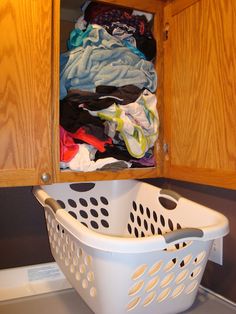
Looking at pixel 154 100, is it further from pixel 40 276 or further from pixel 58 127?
pixel 40 276

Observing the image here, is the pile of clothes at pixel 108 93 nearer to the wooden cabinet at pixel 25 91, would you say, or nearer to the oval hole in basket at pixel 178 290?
the wooden cabinet at pixel 25 91

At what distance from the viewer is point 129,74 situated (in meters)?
1.11

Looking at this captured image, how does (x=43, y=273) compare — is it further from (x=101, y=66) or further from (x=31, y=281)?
(x=101, y=66)

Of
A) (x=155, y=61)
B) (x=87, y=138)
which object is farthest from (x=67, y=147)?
(x=155, y=61)

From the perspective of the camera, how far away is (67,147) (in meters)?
1.00

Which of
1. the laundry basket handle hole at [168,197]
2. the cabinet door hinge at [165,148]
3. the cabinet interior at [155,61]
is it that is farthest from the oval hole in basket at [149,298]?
the cabinet door hinge at [165,148]

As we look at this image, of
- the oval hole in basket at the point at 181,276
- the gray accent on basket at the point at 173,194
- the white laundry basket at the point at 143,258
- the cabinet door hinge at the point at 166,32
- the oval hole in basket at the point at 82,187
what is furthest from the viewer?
the oval hole in basket at the point at 82,187

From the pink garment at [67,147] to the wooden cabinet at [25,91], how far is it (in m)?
0.07

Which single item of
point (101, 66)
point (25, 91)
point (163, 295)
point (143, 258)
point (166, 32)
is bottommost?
point (163, 295)

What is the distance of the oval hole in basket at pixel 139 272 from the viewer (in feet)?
2.32

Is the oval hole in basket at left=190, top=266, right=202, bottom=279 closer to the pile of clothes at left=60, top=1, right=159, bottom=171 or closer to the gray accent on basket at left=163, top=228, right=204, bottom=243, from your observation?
the gray accent on basket at left=163, top=228, right=204, bottom=243

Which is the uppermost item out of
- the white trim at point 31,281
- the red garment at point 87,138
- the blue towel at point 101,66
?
the blue towel at point 101,66

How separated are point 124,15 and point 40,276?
1.08 m

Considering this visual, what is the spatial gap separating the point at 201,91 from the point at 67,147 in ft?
1.59
